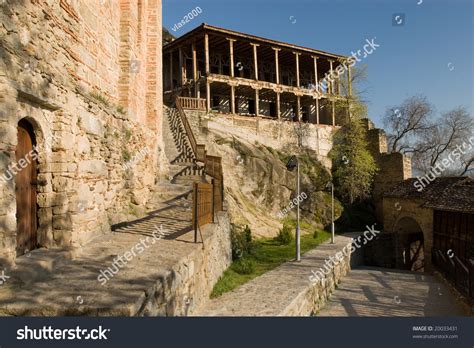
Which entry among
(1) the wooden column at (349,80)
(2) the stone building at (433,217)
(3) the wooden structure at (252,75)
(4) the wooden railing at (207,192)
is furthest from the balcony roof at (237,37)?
(2) the stone building at (433,217)

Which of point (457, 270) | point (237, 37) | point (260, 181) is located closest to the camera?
point (457, 270)

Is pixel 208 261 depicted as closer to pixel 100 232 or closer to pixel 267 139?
pixel 100 232

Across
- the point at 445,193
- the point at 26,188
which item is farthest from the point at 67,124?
the point at 445,193

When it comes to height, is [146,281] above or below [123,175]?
below

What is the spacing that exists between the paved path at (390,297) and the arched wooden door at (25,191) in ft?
29.8

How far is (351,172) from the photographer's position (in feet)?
90.8

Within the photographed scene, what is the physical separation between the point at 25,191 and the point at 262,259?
954 cm

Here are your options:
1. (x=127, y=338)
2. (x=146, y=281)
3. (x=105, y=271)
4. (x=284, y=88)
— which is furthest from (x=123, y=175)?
(x=284, y=88)

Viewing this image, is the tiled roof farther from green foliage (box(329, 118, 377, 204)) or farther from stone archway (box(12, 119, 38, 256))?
stone archway (box(12, 119, 38, 256))

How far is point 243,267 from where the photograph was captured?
35.9 feet

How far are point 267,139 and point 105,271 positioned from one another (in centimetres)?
2259

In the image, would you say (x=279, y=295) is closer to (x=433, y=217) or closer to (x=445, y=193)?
(x=433, y=217)

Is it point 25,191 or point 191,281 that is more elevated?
point 25,191

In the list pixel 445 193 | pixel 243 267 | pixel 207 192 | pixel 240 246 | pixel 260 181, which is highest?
pixel 260 181
